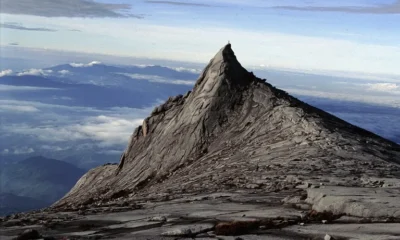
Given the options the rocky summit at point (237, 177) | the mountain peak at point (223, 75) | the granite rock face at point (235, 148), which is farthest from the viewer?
the mountain peak at point (223, 75)

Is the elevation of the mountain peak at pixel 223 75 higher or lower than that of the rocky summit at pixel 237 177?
higher

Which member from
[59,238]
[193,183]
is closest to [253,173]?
[193,183]

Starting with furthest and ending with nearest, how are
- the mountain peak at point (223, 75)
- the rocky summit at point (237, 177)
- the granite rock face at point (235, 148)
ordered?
the mountain peak at point (223, 75) < the granite rock face at point (235, 148) < the rocky summit at point (237, 177)

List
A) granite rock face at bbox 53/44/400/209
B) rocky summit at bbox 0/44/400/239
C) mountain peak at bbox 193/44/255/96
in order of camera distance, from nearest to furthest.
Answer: rocky summit at bbox 0/44/400/239 → granite rock face at bbox 53/44/400/209 → mountain peak at bbox 193/44/255/96

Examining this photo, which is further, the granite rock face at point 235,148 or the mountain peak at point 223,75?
the mountain peak at point 223,75
